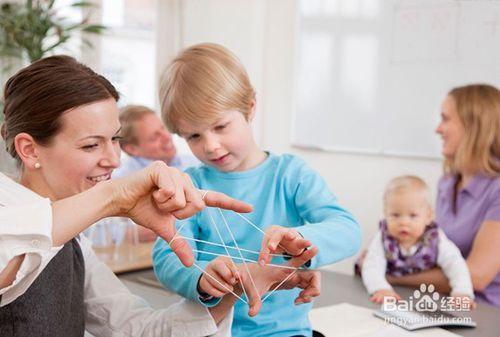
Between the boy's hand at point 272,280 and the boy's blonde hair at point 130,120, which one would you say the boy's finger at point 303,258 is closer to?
the boy's hand at point 272,280

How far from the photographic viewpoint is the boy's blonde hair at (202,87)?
1.42 m

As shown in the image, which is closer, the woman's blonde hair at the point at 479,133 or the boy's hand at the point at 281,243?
the boy's hand at the point at 281,243

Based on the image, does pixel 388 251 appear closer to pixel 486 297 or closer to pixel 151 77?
pixel 486 297

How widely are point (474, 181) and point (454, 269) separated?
0.59 m

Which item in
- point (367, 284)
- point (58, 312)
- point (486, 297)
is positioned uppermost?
point (58, 312)

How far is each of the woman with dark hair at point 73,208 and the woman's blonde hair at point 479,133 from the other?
1.49 meters

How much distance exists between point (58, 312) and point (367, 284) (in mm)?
1029

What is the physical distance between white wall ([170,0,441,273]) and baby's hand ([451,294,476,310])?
2.02 m

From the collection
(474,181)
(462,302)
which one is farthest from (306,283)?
(474,181)

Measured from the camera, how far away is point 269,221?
145 cm

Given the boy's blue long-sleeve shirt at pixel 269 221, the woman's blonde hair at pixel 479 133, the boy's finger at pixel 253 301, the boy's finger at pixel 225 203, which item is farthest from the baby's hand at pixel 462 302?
the boy's finger at pixel 225 203

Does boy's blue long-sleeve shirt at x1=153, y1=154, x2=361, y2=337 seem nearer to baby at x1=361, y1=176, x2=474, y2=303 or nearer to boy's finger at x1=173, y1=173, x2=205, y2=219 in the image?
boy's finger at x1=173, y1=173, x2=205, y2=219

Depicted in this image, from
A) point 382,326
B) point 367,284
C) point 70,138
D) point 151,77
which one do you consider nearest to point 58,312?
point 70,138

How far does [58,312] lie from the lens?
4.22 ft
